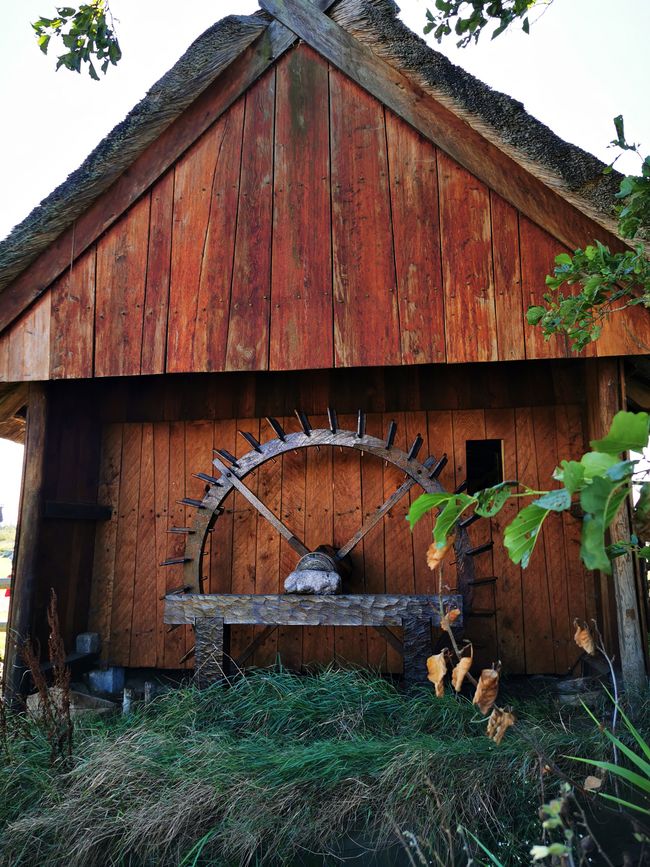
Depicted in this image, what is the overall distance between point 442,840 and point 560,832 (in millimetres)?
375

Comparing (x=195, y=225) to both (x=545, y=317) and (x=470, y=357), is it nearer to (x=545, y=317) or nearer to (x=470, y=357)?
(x=470, y=357)

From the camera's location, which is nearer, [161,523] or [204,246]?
[204,246]

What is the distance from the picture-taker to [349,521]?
15.7 ft

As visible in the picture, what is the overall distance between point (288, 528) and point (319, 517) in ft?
0.71

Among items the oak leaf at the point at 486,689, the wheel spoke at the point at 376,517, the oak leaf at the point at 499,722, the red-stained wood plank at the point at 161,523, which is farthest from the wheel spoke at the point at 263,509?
the oak leaf at the point at 486,689

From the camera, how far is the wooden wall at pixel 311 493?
4.52 metres

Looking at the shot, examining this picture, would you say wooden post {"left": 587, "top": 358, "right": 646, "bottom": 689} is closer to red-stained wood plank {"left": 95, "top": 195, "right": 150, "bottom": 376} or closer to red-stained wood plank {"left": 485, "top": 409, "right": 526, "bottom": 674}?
red-stained wood plank {"left": 485, "top": 409, "right": 526, "bottom": 674}

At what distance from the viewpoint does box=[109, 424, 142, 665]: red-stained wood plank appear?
16.1ft

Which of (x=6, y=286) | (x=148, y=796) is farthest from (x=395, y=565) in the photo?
(x=6, y=286)

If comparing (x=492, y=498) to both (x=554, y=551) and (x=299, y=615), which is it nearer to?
(x=299, y=615)

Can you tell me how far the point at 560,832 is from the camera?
224 cm

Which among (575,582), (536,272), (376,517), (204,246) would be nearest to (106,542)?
(376,517)

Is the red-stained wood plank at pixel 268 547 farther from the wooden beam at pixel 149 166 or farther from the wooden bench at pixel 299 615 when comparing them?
the wooden beam at pixel 149 166

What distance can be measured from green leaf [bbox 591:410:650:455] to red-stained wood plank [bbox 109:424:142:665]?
14.2 feet
